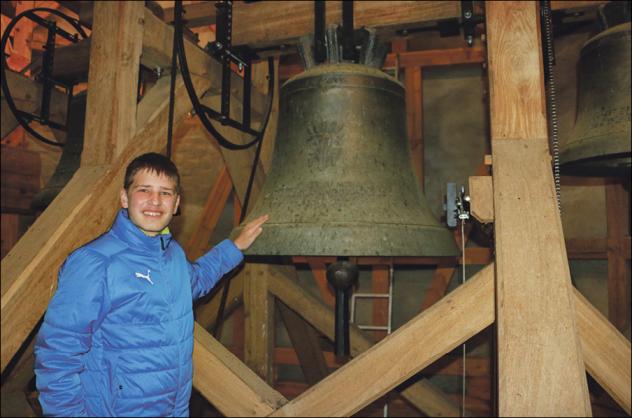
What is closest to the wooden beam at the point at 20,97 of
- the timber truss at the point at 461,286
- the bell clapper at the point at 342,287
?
the timber truss at the point at 461,286

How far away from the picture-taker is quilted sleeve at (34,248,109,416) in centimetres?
149

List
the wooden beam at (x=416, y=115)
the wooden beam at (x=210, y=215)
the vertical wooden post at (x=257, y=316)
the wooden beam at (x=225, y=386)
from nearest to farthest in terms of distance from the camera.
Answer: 1. the wooden beam at (x=225, y=386)
2. the vertical wooden post at (x=257, y=316)
3. the wooden beam at (x=416, y=115)
4. the wooden beam at (x=210, y=215)

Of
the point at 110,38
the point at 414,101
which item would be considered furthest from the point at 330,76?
the point at 414,101

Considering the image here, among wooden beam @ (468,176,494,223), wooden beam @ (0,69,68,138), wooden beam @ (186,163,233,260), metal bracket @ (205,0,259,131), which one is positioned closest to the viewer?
wooden beam @ (468,176,494,223)

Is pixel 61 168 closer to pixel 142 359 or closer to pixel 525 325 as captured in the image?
pixel 142 359

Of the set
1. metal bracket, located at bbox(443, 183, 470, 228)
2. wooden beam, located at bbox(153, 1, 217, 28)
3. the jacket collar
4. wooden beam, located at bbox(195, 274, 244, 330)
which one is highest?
wooden beam, located at bbox(153, 1, 217, 28)

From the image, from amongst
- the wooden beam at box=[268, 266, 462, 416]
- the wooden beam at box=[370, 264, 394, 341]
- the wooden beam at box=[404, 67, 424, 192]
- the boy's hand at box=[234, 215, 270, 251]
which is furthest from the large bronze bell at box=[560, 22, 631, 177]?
the wooden beam at box=[370, 264, 394, 341]

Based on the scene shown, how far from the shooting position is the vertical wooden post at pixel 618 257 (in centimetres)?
418

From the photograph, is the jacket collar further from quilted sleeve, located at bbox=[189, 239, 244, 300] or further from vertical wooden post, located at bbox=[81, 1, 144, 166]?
vertical wooden post, located at bbox=[81, 1, 144, 166]

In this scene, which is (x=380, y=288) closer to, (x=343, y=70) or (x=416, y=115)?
(x=416, y=115)

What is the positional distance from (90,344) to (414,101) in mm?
4010

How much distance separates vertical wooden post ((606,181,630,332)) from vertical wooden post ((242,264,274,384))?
A: 2.81m

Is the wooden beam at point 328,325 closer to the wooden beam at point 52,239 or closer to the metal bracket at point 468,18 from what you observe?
the wooden beam at point 52,239

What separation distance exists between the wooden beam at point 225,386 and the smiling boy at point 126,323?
16cm
